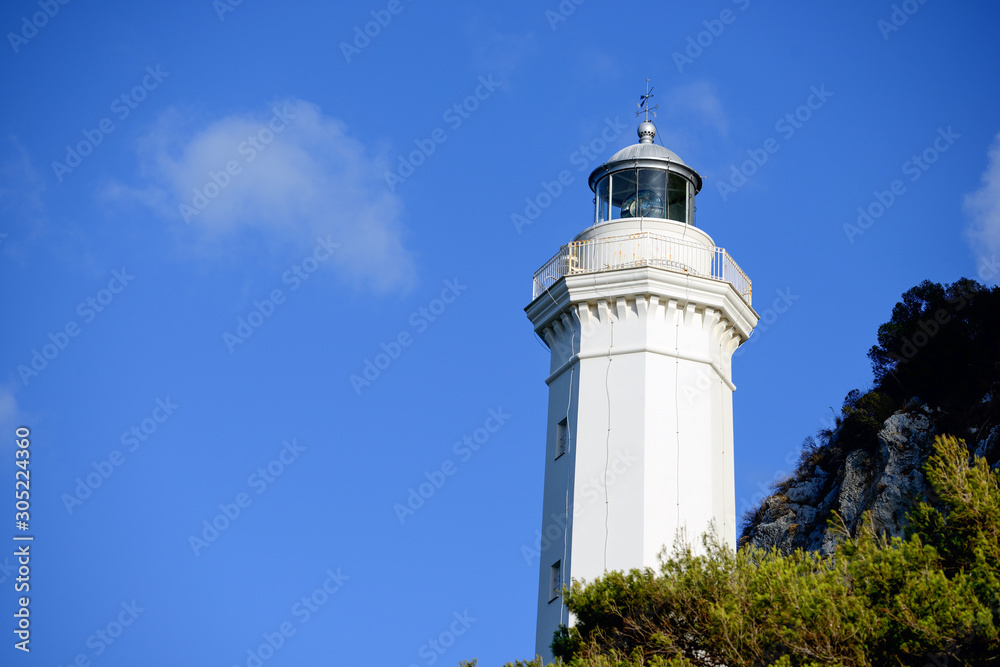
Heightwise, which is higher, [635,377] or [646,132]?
[646,132]

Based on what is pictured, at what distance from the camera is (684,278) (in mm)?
22609

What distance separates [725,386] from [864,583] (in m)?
9.73

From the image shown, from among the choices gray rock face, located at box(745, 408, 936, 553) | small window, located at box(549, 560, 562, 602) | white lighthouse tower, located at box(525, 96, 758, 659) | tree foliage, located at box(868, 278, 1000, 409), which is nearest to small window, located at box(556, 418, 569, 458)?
white lighthouse tower, located at box(525, 96, 758, 659)

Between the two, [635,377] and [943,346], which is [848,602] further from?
[943,346]

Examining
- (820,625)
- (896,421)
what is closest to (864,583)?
(820,625)

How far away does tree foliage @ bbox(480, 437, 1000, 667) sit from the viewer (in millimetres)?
12297

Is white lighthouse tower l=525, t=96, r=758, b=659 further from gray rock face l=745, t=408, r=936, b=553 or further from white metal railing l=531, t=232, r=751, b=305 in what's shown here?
gray rock face l=745, t=408, r=936, b=553

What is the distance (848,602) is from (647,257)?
11.3 metres

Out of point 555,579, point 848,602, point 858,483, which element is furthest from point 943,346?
point 848,602

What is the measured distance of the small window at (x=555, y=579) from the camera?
20906 mm

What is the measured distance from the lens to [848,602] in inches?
506

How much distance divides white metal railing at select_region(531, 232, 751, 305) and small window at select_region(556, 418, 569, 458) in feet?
10.2

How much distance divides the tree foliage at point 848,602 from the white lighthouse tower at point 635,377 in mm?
4247

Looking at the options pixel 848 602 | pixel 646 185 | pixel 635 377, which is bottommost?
pixel 848 602
